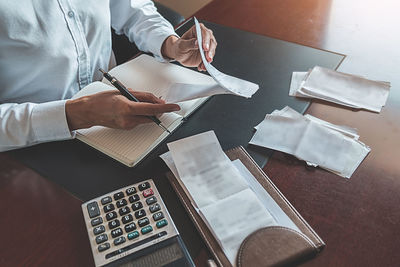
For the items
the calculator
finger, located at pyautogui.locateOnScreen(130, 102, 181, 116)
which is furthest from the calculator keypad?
finger, located at pyautogui.locateOnScreen(130, 102, 181, 116)

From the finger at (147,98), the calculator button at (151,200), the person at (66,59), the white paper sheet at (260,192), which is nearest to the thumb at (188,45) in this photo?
the person at (66,59)

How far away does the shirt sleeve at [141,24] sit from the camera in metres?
0.88

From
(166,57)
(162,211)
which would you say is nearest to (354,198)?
(162,211)

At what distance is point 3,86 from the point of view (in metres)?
0.72

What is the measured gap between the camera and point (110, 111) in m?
0.60

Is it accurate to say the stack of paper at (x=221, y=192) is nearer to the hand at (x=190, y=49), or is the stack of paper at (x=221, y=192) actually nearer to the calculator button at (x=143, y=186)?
the calculator button at (x=143, y=186)

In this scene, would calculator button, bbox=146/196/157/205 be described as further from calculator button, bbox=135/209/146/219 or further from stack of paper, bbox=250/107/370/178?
stack of paper, bbox=250/107/370/178

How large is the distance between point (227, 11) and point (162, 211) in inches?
31.9

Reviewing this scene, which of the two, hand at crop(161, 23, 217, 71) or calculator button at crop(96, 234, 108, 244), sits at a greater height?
hand at crop(161, 23, 217, 71)

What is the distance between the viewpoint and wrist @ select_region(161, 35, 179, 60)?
833 mm

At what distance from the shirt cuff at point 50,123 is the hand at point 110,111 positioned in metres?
0.01

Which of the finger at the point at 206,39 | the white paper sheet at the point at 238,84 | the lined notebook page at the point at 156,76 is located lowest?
the lined notebook page at the point at 156,76

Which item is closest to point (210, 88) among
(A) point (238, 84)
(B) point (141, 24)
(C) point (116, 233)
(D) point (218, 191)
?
(A) point (238, 84)

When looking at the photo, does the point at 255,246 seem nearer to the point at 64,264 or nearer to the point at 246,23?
the point at 64,264
